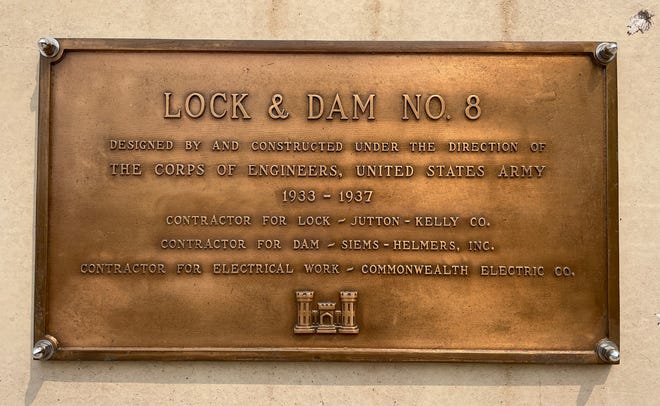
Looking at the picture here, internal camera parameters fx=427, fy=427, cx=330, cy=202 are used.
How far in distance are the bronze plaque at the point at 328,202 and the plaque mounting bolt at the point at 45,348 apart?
0.01 m

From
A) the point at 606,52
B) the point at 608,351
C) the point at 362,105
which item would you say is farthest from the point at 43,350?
the point at 606,52

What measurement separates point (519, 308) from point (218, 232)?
1524 mm

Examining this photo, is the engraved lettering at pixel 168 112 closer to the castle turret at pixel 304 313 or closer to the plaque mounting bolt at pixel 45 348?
the castle turret at pixel 304 313

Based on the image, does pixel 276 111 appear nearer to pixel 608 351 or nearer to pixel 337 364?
pixel 337 364

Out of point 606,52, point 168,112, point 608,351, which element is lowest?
point 608,351

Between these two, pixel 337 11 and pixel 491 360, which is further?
pixel 337 11

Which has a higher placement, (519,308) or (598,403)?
(519,308)

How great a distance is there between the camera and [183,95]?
2.14m

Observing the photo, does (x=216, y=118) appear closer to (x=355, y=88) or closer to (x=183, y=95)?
(x=183, y=95)

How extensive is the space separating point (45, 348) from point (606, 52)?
10.1 ft

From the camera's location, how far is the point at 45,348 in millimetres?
2047

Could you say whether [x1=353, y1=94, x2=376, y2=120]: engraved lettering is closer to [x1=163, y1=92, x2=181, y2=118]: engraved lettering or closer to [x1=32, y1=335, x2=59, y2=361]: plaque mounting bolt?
[x1=163, y1=92, x2=181, y2=118]: engraved lettering

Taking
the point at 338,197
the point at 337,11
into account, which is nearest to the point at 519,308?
the point at 338,197

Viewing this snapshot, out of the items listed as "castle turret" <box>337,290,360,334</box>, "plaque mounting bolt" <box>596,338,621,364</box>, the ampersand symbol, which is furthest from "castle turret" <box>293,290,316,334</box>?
"plaque mounting bolt" <box>596,338,621,364</box>
